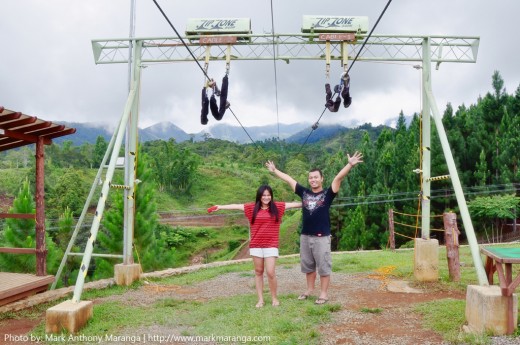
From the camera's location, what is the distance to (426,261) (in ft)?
25.3

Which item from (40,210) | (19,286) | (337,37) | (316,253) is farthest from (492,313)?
(40,210)

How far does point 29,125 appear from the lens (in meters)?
6.65

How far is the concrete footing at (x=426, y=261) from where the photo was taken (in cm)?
766

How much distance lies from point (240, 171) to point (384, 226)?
29.5 m

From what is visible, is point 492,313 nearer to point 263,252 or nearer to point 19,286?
point 263,252

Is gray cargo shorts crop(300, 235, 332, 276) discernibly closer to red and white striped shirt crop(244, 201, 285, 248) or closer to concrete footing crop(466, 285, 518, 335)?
red and white striped shirt crop(244, 201, 285, 248)

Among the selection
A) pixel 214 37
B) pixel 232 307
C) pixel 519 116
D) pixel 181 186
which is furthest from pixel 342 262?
pixel 181 186

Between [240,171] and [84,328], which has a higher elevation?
[240,171]

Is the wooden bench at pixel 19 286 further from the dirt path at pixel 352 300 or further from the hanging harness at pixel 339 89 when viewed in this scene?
the hanging harness at pixel 339 89

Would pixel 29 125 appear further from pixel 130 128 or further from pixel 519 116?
pixel 519 116

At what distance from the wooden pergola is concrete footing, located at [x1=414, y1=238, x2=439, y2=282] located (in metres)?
5.68

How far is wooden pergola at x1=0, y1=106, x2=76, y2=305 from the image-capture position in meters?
6.43

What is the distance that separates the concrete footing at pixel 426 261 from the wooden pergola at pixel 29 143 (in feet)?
18.6

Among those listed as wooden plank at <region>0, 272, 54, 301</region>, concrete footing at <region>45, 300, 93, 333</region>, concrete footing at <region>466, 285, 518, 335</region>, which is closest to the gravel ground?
concrete footing at <region>466, 285, 518, 335</region>
